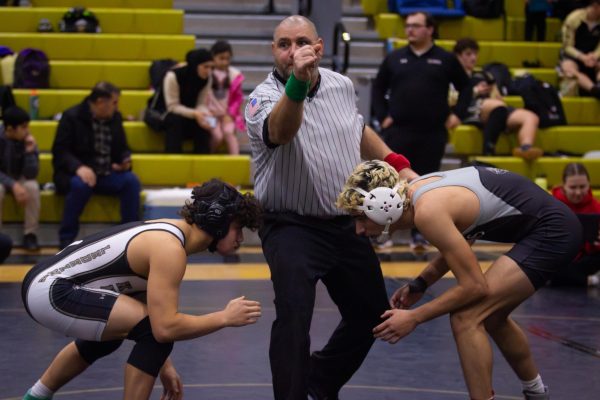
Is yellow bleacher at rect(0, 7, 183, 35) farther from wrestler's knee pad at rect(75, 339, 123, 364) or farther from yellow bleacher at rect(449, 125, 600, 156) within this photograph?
wrestler's knee pad at rect(75, 339, 123, 364)

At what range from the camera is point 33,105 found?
10.1m

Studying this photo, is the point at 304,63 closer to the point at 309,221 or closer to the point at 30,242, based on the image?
the point at 309,221

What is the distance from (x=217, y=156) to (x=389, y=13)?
2893 mm

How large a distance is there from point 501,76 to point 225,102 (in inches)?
100.0

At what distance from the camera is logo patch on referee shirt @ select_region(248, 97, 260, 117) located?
4504 mm

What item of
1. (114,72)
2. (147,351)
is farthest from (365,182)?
(114,72)

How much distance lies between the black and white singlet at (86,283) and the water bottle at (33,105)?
580 centimetres

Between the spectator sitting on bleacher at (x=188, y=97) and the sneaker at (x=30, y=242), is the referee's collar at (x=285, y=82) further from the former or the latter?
the spectator sitting on bleacher at (x=188, y=97)

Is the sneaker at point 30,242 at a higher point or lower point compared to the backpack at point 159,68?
lower

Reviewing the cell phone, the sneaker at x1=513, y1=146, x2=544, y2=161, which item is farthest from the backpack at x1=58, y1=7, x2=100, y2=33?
the sneaker at x1=513, y1=146, x2=544, y2=161

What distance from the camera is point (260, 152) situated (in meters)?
4.65

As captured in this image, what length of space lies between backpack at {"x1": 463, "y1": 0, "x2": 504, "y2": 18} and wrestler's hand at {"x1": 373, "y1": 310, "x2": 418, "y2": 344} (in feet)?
25.2

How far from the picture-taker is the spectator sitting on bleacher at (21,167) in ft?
28.6

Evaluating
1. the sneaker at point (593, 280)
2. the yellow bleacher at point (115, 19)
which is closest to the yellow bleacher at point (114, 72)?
the yellow bleacher at point (115, 19)
